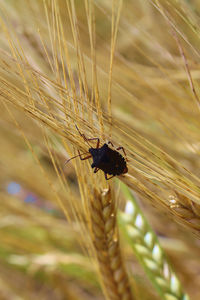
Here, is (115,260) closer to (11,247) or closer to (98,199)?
(98,199)

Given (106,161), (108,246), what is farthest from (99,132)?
(108,246)

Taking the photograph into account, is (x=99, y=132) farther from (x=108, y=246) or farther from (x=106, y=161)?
(x=108, y=246)

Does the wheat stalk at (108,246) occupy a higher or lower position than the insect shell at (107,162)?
lower

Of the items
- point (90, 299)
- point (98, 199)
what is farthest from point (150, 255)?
point (90, 299)

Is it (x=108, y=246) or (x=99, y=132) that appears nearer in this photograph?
(x=99, y=132)

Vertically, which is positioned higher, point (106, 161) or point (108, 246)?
point (106, 161)
